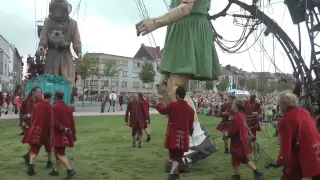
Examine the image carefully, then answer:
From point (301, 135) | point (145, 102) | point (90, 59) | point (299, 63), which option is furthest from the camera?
point (90, 59)

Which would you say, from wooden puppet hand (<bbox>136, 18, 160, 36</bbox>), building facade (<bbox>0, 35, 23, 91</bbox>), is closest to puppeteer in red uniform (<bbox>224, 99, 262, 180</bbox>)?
wooden puppet hand (<bbox>136, 18, 160, 36</bbox>)

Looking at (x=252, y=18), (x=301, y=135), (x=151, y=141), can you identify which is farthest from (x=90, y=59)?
(x=301, y=135)

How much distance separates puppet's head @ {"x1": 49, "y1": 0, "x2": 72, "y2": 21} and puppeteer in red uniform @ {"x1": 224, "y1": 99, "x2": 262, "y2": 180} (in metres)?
6.14

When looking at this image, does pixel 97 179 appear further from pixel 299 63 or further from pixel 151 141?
pixel 151 141

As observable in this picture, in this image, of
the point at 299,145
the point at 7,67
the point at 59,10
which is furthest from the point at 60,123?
the point at 7,67

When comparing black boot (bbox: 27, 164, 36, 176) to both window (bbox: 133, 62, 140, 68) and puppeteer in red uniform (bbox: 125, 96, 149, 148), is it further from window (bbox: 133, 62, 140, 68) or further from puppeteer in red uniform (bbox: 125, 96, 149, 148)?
window (bbox: 133, 62, 140, 68)

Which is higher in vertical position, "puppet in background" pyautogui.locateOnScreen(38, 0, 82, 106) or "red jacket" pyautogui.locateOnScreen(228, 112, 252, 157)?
"puppet in background" pyautogui.locateOnScreen(38, 0, 82, 106)

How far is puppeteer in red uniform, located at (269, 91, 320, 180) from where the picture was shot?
4.16 m

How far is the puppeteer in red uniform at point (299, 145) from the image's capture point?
4156 millimetres

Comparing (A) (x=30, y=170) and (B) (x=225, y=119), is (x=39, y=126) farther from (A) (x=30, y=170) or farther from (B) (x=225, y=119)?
(B) (x=225, y=119)

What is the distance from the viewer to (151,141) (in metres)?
12.6

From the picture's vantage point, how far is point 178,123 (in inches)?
261

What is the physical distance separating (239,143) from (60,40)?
6192mm

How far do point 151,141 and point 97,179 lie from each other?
5750 mm
